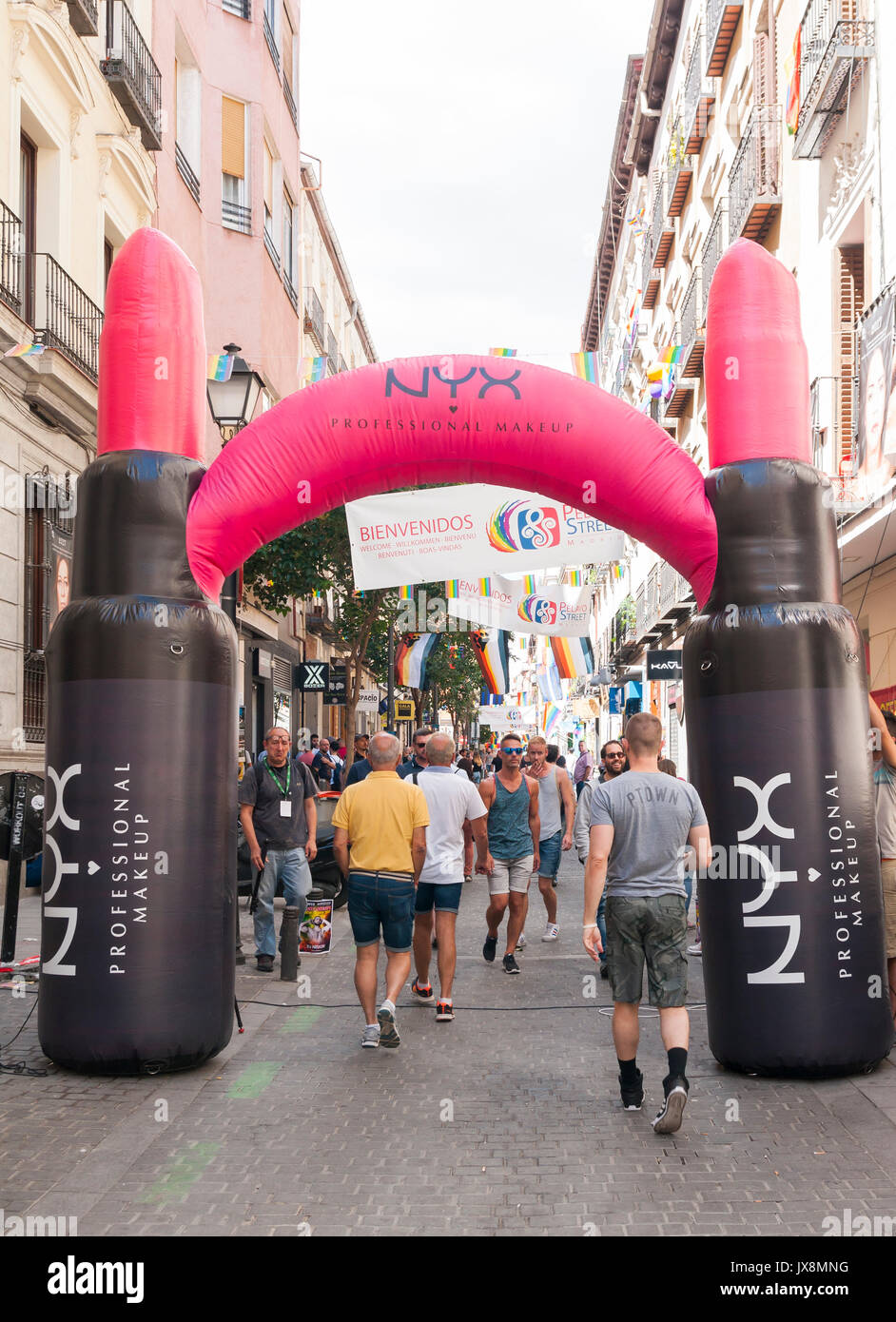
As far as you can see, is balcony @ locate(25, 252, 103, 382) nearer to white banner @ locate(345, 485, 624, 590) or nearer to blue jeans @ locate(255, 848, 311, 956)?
white banner @ locate(345, 485, 624, 590)

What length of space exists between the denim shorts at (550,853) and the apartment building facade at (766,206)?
11.7ft

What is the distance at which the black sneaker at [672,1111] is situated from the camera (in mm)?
5645

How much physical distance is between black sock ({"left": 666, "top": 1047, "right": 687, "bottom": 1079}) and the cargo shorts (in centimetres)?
24

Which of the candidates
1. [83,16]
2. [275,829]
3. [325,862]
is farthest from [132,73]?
[275,829]

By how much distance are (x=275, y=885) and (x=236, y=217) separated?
18.6 m

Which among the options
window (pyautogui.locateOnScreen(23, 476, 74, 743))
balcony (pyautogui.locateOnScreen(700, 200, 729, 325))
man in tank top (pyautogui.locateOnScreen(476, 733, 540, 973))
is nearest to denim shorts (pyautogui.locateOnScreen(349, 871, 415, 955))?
man in tank top (pyautogui.locateOnScreen(476, 733, 540, 973))

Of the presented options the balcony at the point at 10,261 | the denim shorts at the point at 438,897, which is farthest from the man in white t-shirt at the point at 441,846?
the balcony at the point at 10,261

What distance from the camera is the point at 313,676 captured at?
24.2 meters

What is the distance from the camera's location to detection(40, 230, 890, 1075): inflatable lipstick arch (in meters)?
6.62

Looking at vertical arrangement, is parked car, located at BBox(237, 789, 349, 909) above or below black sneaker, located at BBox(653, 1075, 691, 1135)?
above

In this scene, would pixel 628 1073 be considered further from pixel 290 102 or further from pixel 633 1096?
pixel 290 102

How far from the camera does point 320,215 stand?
125ft
